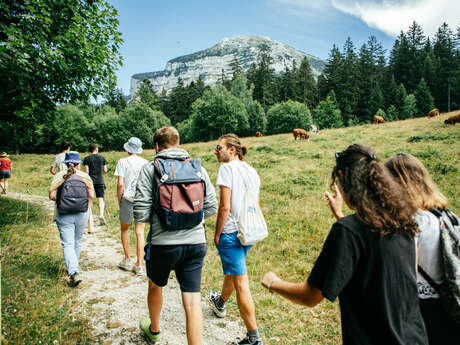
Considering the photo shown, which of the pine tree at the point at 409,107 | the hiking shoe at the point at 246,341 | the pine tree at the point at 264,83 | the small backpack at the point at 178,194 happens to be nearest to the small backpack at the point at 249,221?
the small backpack at the point at 178,194

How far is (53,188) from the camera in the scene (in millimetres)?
4613

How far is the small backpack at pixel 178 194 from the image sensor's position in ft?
8.41

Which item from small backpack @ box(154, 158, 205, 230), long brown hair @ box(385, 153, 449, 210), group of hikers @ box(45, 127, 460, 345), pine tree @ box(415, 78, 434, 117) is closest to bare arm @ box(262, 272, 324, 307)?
group of hikers @ box(45, 127, 460, 345)

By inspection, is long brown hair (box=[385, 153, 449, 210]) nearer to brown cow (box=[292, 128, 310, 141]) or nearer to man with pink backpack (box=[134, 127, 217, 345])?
man with pink backpack (box=[134, 127, 217, 345])

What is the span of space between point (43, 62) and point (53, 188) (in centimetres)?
419

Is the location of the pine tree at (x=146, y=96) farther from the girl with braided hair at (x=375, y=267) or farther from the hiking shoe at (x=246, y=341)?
the girl with braided hair at (x=375, y=267)

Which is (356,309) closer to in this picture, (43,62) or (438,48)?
(43,62)

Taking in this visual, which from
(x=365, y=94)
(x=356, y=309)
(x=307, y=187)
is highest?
(x=365, y=94)

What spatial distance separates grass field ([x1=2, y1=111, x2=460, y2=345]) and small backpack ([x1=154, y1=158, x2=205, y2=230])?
2109mm

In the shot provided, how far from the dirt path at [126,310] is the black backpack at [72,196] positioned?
1.34m

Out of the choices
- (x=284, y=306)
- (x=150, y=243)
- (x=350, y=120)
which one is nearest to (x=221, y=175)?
(x=150, y=243)

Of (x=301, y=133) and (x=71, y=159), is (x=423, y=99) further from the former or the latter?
(x=71, y=159)

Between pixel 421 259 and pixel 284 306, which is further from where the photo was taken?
pixel 284 306

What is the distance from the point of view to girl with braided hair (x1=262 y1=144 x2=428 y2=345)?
53.5 inches
